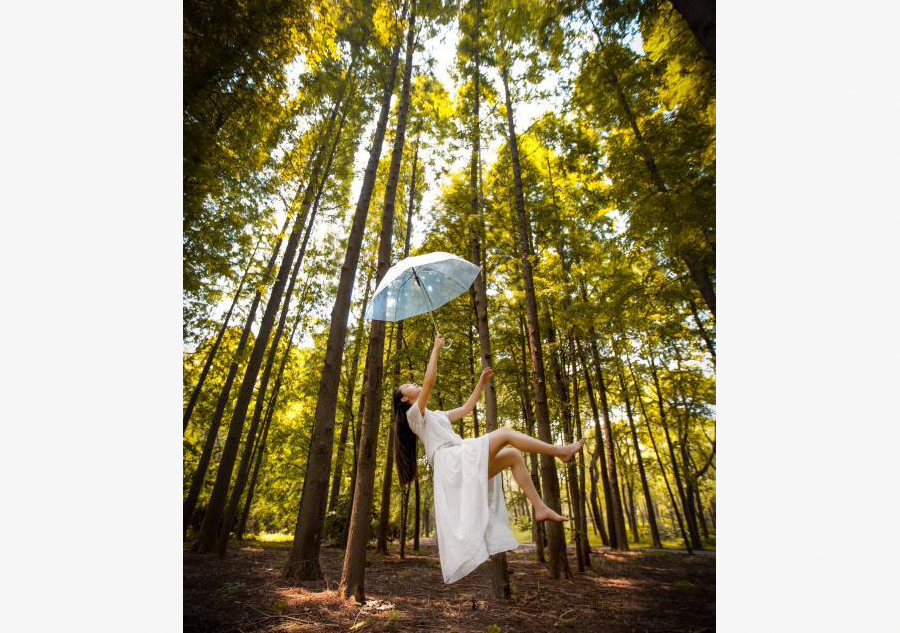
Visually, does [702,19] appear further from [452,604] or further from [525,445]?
[452,604]

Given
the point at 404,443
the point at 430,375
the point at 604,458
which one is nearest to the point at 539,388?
the point at 404,443

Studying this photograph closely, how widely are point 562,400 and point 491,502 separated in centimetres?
549

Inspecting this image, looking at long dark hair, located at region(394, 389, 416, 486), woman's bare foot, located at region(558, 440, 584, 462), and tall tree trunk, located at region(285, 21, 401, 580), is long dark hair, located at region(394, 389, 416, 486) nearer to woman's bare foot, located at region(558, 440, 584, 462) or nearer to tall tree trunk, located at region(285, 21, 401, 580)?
woman's bare foot, located at region(558, 440, 584, 462)

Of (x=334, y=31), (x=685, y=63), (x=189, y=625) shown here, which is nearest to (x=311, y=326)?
(x=334, y=31)

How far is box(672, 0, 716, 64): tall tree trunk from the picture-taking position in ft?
8.96

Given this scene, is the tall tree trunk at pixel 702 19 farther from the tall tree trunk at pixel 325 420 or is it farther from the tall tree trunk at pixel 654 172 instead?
the tall tree trunk at pixel 325 420

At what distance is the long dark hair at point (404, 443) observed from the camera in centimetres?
387

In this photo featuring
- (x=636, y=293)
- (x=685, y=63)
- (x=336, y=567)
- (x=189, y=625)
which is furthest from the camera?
(x=336, y=567)

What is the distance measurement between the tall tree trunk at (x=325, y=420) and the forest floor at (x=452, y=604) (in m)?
0.38

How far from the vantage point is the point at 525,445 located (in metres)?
3.08

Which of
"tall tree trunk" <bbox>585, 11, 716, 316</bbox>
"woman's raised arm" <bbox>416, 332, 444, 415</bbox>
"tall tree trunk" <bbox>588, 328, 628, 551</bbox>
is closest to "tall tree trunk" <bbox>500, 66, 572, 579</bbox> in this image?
"tall tree trunk" <bbox>588, 328, 628, 551</bbox>

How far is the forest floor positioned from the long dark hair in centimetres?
156

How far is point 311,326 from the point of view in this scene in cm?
1305
